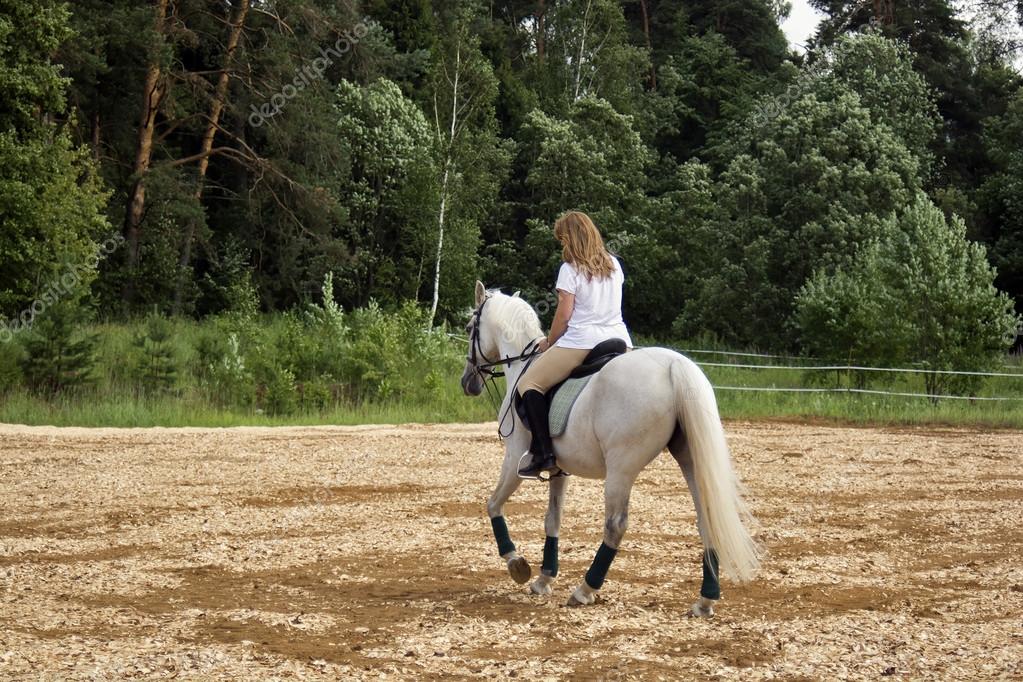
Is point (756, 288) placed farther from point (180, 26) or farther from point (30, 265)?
point (30, 265)

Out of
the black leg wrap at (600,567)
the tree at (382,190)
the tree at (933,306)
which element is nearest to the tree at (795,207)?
the tree at (933,306)

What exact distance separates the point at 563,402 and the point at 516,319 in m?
0.90

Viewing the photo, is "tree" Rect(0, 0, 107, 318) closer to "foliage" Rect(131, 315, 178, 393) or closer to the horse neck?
"foliage" Rect(131, 315, 178, 393)

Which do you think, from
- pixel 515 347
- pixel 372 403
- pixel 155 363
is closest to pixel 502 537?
pixel 515 347

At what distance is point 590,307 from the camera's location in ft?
26.3

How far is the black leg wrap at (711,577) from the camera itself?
755cm

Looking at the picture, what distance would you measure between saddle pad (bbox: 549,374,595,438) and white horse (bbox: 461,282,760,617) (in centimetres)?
6

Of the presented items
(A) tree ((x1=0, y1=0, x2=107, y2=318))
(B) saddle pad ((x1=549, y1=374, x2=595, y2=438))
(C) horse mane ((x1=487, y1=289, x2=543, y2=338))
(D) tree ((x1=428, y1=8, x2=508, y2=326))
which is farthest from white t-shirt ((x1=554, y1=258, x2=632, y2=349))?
(D) tree ((x1=428, y1=8, x2=508, y2=326))

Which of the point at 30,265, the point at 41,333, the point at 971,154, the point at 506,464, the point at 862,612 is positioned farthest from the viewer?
the point at 971,154

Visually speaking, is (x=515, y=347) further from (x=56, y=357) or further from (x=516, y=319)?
(x=56, y=357)

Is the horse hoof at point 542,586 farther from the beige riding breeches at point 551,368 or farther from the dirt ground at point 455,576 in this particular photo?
the beige riding breeches at point 551,368

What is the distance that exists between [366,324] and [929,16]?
35545 millimetres

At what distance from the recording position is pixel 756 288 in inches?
1547

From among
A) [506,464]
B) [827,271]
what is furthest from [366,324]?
[506,464]
